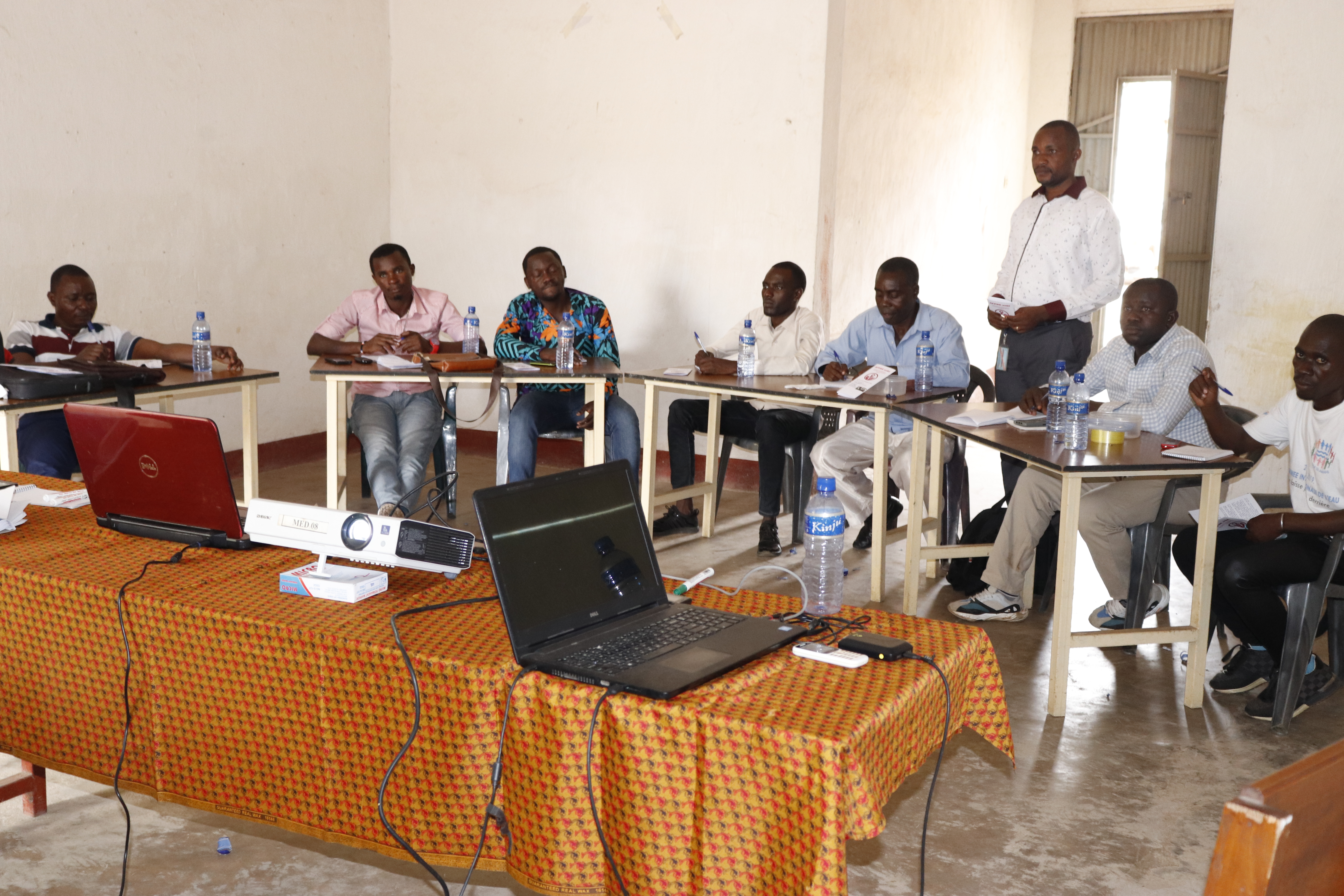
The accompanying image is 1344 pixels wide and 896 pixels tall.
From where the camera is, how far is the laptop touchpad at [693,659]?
164 cm

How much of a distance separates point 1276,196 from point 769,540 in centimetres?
241

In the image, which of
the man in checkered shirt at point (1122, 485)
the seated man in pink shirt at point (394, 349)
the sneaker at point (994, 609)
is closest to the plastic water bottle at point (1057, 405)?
the man in checkered shirt at point (1122, 485)

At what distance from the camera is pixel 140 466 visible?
223 centimetres

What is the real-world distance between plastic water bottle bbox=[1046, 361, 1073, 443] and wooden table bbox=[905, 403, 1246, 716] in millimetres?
113

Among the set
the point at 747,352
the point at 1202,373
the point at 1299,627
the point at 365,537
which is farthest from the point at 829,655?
the point at 747,352

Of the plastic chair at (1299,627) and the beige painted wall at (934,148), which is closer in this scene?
the plastic chair at (1299,627)

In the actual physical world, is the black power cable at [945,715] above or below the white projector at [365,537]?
below

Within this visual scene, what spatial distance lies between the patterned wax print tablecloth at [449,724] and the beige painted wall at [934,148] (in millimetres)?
4476

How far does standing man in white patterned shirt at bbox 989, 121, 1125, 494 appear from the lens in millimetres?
4551

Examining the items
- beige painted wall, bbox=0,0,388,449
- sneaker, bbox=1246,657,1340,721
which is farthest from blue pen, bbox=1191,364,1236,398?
beige painted wall, bbox=0,0,388,449

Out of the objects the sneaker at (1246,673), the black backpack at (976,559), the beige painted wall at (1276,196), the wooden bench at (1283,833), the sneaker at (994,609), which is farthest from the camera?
the beige painted wall at (1276,196)

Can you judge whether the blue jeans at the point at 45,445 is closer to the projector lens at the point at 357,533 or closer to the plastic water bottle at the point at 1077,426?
the projector lens at the point at 357,533

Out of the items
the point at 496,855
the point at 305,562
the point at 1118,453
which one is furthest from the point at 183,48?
the point at 496,855

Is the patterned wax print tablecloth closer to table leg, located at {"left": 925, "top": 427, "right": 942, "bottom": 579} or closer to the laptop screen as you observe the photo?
the laptop screen
